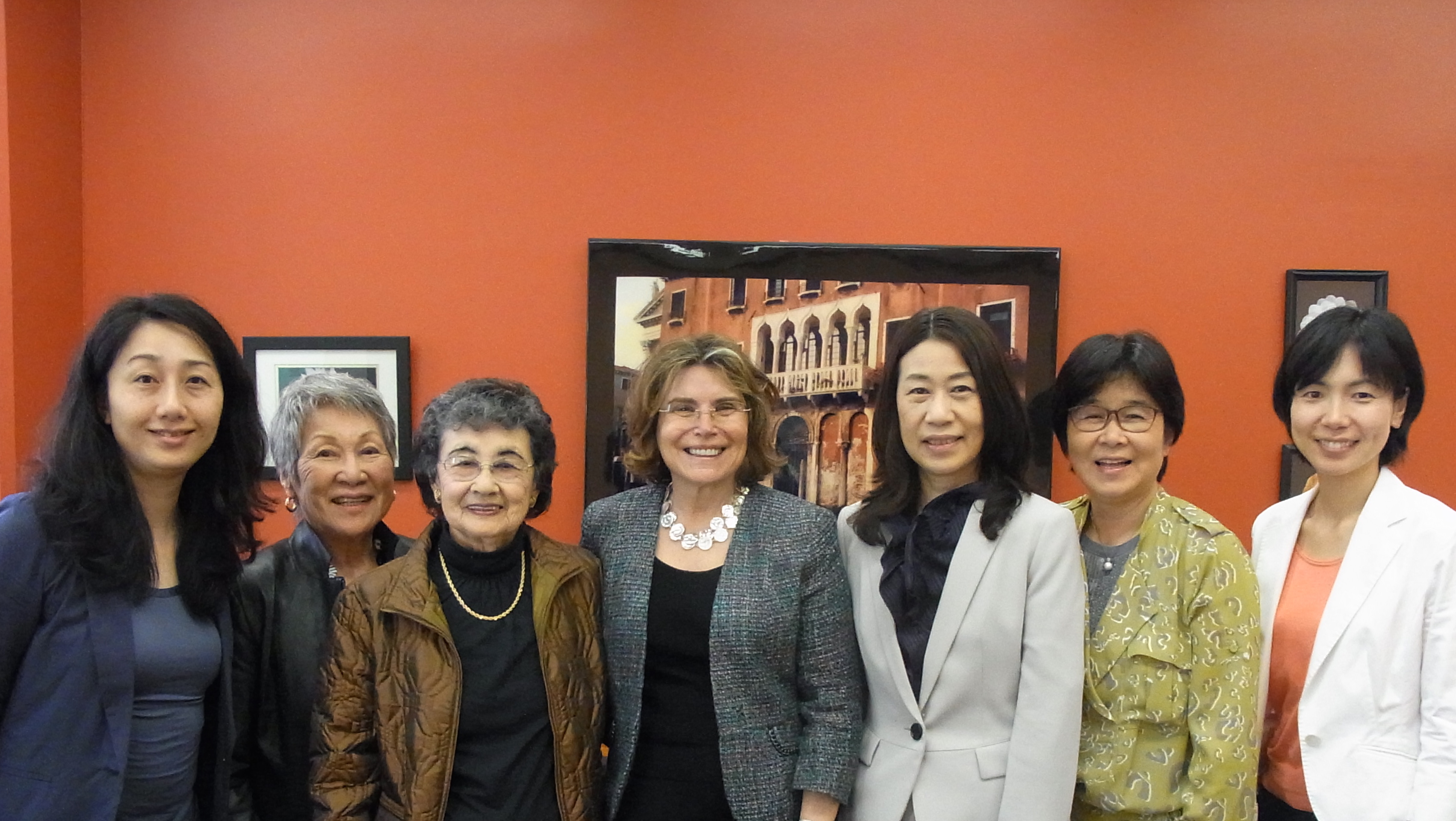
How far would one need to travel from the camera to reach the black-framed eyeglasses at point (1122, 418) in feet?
5.72

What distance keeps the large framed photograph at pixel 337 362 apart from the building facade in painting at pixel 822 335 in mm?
862

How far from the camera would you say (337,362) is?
2.99m

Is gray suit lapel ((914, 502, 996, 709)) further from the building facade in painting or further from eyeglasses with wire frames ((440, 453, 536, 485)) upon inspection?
the building facade in painting

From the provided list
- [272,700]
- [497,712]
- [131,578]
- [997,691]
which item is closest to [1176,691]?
[997,691]

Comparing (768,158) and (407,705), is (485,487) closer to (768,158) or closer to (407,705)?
(407,705)

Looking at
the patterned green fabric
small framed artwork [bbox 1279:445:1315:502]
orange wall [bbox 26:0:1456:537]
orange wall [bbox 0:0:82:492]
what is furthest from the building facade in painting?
orange wall [bbox 0:0:82:492]

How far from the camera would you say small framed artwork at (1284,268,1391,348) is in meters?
2.92

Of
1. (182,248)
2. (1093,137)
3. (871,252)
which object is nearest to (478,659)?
(871,252)

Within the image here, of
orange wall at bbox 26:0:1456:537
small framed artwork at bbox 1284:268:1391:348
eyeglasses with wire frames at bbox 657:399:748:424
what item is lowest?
eyeglasses with wire frames at bbox 657:399:748:424

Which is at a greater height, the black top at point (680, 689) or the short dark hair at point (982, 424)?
the short dark hair at point (982, 424)

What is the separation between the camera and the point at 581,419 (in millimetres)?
3016

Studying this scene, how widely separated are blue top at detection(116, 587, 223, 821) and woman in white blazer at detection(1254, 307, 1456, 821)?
6.93 feet

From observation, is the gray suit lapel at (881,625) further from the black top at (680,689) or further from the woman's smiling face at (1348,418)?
the woman's smiling face at (1348,418)

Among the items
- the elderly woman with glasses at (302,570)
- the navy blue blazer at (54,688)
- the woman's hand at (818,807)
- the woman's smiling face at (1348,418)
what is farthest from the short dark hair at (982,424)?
the navy blue blazer at (54,688)
